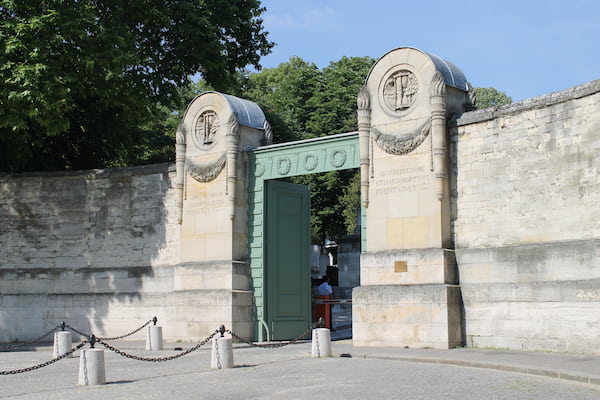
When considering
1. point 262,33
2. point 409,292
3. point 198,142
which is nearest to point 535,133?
point 409,292

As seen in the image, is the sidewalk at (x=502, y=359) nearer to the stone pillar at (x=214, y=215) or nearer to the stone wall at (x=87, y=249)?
the stone pillar at (x=214, y=215)

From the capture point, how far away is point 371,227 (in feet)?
50.0

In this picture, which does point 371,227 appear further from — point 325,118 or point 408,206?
point 325,118

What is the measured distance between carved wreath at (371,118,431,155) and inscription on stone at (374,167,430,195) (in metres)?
0.39

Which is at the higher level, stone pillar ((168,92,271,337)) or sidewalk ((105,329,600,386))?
stone pillar ((168,92,271,337))

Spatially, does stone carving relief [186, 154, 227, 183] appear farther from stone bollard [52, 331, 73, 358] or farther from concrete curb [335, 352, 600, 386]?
concrete curb [335, 352, 600, 386]

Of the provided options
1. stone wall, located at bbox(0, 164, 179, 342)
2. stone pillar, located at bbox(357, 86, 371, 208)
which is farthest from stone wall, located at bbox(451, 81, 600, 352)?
stone wall, located at bbox(0, 164, 179, 342)

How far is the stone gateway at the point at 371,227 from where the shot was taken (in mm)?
13117

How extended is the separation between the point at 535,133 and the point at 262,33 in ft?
40.7

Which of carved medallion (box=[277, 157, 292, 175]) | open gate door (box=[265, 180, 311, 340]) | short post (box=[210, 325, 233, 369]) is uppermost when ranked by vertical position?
carved medallion (box=[277, 157, 292, 175])

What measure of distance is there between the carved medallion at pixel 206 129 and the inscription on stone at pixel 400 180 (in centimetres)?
477

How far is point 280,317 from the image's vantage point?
58.5 ft

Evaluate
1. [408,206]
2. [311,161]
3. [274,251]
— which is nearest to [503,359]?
[408,206]

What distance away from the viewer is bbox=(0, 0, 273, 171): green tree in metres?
17.0
